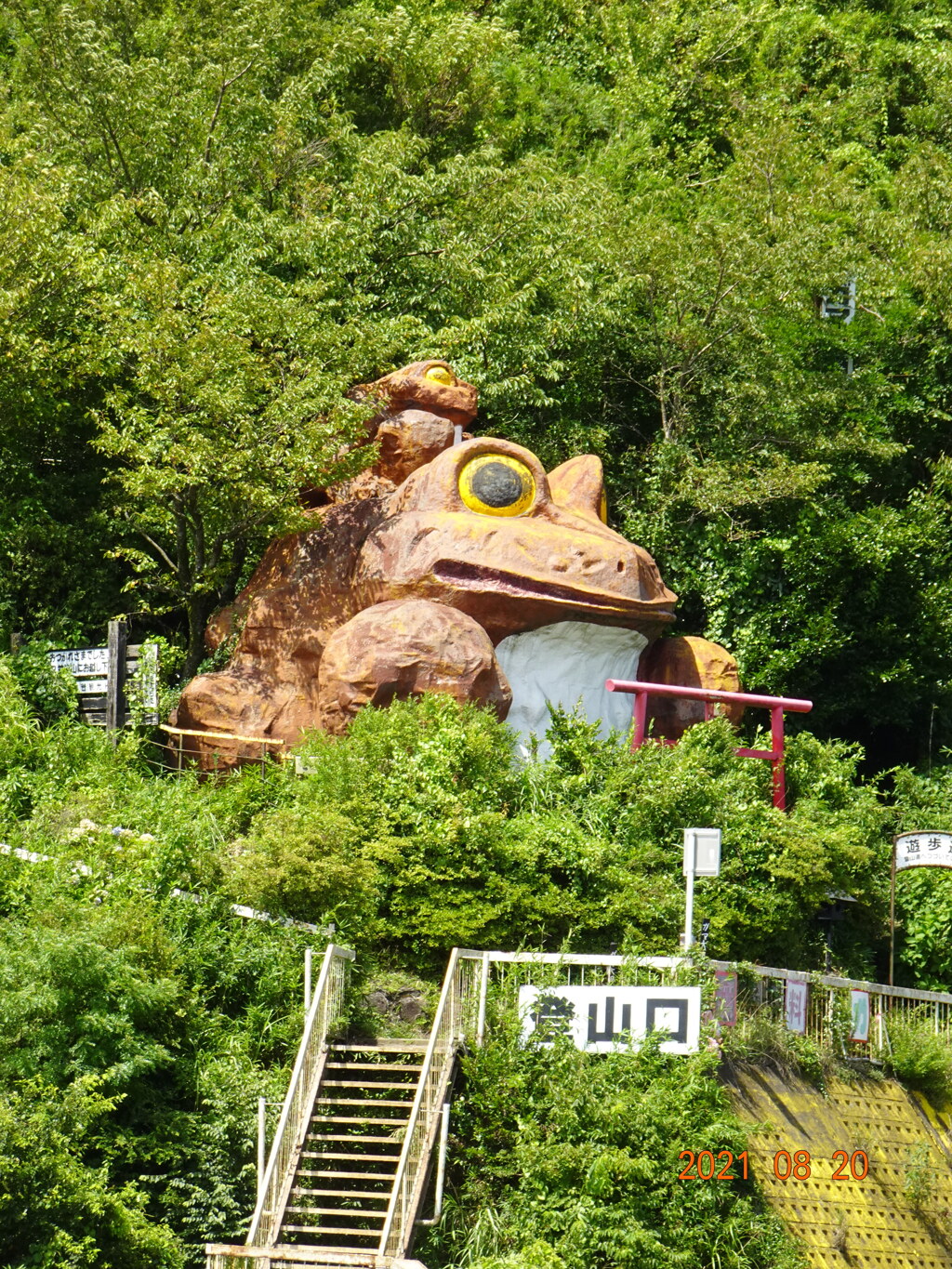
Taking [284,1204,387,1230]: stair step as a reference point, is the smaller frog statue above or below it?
above

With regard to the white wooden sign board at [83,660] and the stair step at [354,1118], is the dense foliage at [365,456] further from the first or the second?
the stair step at [354,1118]

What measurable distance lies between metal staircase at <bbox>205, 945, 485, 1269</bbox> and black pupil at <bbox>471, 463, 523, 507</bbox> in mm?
A: 6622

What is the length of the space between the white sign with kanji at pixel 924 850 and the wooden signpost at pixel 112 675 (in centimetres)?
850

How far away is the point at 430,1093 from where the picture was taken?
41.7 feet

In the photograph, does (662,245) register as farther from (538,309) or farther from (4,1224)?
(4,1224)

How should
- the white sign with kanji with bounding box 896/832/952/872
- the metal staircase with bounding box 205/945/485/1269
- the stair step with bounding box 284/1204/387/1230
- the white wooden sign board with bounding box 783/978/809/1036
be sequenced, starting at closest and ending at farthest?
the metal staircase with bounding box 205/945/485/1269 → the stair step with bounding box 284/1204/387/1230 → the white wooden sign board with bounding box 783/978/809/1036 → the white sign with kanji with bounding box 896/832/952/872

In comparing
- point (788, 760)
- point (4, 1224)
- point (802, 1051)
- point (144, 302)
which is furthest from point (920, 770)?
point (4, 1224)

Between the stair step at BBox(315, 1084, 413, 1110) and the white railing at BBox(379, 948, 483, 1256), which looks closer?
the white railing at BBox(379, 948, 483, 1256)

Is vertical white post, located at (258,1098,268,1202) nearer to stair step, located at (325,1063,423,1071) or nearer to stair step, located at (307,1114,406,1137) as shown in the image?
stair step, located at (307,1114,406,1137)

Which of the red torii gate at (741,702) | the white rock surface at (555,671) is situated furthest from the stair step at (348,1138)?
the red torii gate at (741,702)

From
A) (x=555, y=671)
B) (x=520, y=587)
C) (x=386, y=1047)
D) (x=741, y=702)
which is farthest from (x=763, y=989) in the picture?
(x=520, y=587)

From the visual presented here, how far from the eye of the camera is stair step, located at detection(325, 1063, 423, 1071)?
43.0ft
